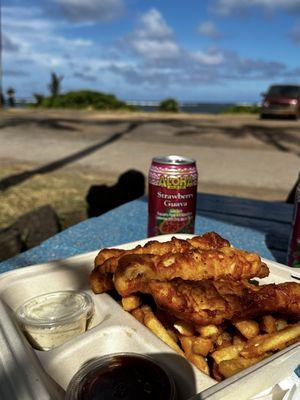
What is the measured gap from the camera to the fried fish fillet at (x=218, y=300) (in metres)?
1.18

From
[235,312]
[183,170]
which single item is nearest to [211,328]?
[235,312]

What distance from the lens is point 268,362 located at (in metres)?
1.03

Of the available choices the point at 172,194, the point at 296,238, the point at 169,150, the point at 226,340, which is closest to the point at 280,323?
the point at 226,340

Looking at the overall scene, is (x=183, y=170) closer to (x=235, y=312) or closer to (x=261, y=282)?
(x=261, y=282)

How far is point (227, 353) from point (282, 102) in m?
21.6

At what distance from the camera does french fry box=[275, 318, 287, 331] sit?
4.18 feet

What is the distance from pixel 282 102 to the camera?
21.2 m

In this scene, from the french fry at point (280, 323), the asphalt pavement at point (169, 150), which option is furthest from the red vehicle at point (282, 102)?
the french fry at point (280, 323)

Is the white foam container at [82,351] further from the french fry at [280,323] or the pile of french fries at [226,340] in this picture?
the french fry at [280,323]

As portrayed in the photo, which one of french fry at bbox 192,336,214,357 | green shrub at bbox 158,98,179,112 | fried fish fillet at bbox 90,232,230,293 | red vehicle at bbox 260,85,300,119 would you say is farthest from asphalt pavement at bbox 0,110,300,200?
green shrub at bbox 158,98,179,112

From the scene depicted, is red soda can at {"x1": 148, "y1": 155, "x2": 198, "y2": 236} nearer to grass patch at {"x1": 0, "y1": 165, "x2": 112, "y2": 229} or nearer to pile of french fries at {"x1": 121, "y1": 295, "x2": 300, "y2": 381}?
pile of french fries at {"x1": 121, "y1": 295, "x2": 300, "y2": 381}

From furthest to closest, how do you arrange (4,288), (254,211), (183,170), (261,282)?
(254,211) → (183,170) → (261,282) → (4,288)

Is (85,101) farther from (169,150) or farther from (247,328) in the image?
(247,328)

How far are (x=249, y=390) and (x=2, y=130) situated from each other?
14.7 meters
